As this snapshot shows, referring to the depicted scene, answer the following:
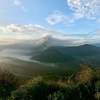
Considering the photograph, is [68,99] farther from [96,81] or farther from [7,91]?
[7,91]

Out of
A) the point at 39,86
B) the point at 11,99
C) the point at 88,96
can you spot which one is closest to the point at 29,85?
the point at 39,86

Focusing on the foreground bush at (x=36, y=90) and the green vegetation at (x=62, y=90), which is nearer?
the green vegetation at (x=62, y=90)

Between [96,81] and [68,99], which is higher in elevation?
[96,81]

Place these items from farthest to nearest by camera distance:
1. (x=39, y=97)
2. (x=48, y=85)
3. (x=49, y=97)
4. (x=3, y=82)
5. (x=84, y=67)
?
1. (x=3, y=82)
2. (x=84, y=67)
3. (x=48, y=85)
4. (x=39, y=97)
5. (x=49, y=97)

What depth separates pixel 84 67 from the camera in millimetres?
11531

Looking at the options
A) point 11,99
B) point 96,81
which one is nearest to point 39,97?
point 11,99

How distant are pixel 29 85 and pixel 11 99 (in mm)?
1209

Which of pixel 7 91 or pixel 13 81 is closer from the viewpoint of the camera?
pixel 7 91

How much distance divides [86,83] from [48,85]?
2.16m

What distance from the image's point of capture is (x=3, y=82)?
13.4m

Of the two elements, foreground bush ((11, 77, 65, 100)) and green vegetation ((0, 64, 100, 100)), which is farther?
foreground bush ((11, 77, 65, 100))

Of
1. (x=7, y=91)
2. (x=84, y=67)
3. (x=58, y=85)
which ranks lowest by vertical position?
(x=7, y=91)

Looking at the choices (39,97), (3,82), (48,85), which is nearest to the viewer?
(39,97)

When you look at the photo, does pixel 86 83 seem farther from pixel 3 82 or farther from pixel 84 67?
pixel 3 82
